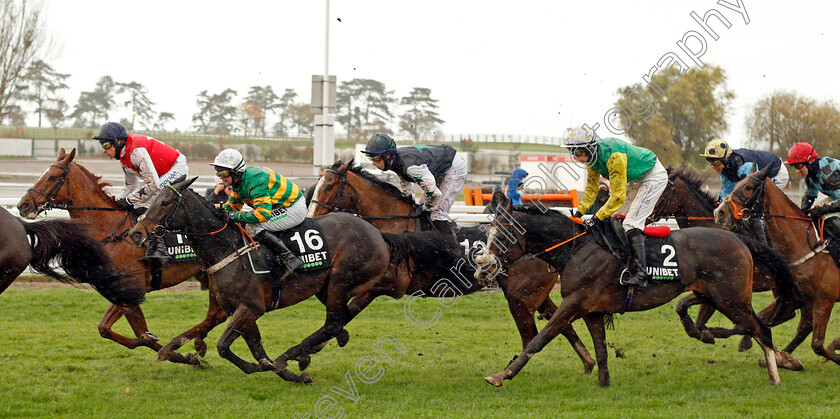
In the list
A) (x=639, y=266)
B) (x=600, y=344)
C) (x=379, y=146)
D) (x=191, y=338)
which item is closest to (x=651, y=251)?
(x=639, y=266)

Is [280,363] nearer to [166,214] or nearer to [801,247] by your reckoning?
[166,214]

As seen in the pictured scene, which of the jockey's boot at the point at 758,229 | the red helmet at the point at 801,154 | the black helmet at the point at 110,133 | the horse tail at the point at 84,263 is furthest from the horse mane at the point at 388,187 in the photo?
the red helmet at the point at 801,154

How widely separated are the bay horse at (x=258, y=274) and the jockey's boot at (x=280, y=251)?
0.09 m

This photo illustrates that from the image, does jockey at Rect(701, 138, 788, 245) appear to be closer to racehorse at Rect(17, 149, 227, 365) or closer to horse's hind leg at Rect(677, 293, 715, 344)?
horse's hind leg at Rect(677, 293, 715, 344)

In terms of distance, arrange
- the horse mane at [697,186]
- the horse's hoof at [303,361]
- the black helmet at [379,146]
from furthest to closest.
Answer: the horse mane at [697,186], the black helmet at [379,146], the horse's hoof at [303,361]

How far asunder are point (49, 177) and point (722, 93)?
59.0ft

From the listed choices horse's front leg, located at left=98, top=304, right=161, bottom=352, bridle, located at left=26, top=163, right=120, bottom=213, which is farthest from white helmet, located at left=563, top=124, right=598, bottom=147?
bridle, located at left=26, top=163, right=120, bottom=213

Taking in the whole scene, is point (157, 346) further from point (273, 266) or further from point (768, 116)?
point (768, 116)

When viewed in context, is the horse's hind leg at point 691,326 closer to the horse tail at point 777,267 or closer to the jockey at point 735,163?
the horse tail at point 777,267

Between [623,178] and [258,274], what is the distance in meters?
2.77

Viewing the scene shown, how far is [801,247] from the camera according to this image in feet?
21.6

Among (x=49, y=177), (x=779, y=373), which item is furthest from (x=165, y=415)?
(x=779, y=373)

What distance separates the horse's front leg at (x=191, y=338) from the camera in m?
6.27

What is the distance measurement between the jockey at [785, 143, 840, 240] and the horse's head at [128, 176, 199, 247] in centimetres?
488
